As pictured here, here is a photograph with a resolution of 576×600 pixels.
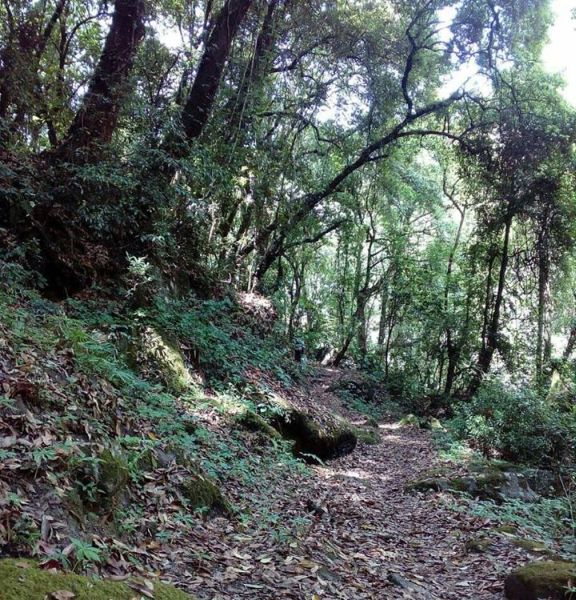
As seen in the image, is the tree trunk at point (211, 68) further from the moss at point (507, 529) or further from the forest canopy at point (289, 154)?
the moss at point (507, 529)

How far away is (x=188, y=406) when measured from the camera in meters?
7.55

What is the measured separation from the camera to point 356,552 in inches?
205

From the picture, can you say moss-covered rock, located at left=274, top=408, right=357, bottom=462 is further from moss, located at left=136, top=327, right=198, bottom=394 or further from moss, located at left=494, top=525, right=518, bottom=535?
moss, located at left=494, top=525, right=518, bottom=535

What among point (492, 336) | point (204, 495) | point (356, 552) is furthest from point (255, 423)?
point (492, 336)

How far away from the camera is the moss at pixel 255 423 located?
800 cm

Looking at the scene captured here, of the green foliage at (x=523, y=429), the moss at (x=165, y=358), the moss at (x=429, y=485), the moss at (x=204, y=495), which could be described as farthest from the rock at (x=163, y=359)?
the green foliage at (x=523, y=429)

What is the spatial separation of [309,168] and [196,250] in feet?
18.6

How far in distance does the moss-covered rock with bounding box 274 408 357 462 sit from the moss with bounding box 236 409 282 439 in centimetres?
66

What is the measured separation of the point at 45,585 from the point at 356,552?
3.68m

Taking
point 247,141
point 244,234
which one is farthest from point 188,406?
point 244,234

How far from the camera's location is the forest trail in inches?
156

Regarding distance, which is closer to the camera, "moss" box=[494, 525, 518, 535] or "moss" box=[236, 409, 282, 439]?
"moss" box=[494, 525, 518, 535]

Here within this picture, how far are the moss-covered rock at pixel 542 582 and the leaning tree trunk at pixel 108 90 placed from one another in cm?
868

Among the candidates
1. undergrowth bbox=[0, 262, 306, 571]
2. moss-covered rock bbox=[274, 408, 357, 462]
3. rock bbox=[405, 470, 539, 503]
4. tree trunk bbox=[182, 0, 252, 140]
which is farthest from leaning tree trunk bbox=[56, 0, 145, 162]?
rock bbox=[405, 470, 539, 503]
